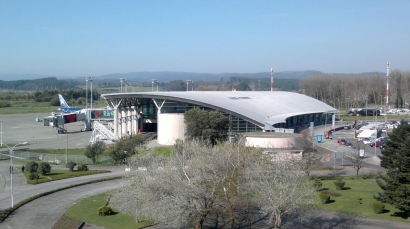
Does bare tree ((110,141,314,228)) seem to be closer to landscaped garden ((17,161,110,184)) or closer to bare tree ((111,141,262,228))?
bare tree ((111,141,262,228))

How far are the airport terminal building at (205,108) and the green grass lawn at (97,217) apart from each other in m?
21.2

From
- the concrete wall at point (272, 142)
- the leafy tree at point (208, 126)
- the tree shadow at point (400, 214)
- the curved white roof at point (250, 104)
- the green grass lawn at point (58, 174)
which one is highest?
the curved white roof at point (250, 104)

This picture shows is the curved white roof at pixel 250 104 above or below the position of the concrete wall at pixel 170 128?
above

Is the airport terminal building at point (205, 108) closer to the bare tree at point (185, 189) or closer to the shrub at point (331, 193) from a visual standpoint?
the shrub at point (331, 193)

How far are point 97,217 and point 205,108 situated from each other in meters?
26.6

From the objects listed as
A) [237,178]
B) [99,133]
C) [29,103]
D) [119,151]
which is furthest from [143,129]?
[29,103]

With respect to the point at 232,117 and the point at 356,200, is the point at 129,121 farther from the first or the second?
the point at 356,200

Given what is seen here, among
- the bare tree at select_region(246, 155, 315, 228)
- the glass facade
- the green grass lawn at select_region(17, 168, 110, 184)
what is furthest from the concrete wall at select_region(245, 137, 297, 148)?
the bare tree at select_region(246, 155, 315, 228)

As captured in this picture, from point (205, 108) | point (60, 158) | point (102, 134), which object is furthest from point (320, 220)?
point (102, 134)

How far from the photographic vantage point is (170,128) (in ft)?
156

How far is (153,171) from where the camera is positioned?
18.8 m

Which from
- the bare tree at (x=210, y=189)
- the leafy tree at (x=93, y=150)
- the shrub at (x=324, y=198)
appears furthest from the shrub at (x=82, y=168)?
the shrub at (x=324, y=198)

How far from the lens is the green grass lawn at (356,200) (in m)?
22.7

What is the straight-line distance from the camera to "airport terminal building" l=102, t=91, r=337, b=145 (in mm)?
46906
